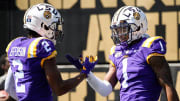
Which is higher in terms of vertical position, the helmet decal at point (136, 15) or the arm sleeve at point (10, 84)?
the helmet decal at point (136, 15)

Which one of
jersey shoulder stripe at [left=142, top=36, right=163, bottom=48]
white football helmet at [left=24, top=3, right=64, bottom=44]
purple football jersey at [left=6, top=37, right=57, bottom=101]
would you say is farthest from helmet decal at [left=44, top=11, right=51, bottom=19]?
jersey shoulder stripe at [left=142, top=36, right=163, bottom=48]

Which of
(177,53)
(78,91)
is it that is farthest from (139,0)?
(78,91)

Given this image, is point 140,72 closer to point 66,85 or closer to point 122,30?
point 122,30

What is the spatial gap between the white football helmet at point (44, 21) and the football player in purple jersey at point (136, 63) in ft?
1.08

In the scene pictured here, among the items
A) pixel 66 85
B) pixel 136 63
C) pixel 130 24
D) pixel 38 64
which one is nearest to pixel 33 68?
pixel 38 64

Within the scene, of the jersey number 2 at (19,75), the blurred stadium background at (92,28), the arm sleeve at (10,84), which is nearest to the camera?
the jersey number 2 at (19,75)

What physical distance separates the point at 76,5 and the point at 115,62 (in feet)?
9.49

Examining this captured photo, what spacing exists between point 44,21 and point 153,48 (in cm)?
109

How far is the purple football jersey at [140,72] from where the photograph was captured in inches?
150

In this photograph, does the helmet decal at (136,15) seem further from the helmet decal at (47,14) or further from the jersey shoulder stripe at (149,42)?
the helmet decal at (47,14)

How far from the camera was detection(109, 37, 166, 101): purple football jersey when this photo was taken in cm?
381

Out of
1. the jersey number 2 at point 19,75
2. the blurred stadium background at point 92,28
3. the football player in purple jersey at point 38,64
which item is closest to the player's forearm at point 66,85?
the football player in purple jersey at point 38,64

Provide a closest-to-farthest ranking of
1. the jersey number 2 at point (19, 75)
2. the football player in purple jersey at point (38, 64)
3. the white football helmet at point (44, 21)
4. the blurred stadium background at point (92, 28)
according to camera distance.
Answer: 1. the football player in purple jersey at point (38, 64)
2. the jersey number 2 at point (19, 75)
3. the white football helmet at point (44, 21)
4. the blurred stadium background at point (92, 28)

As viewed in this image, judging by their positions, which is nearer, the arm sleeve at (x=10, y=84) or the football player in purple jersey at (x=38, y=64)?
the football player in purple jersey at (x=38, y=64)
